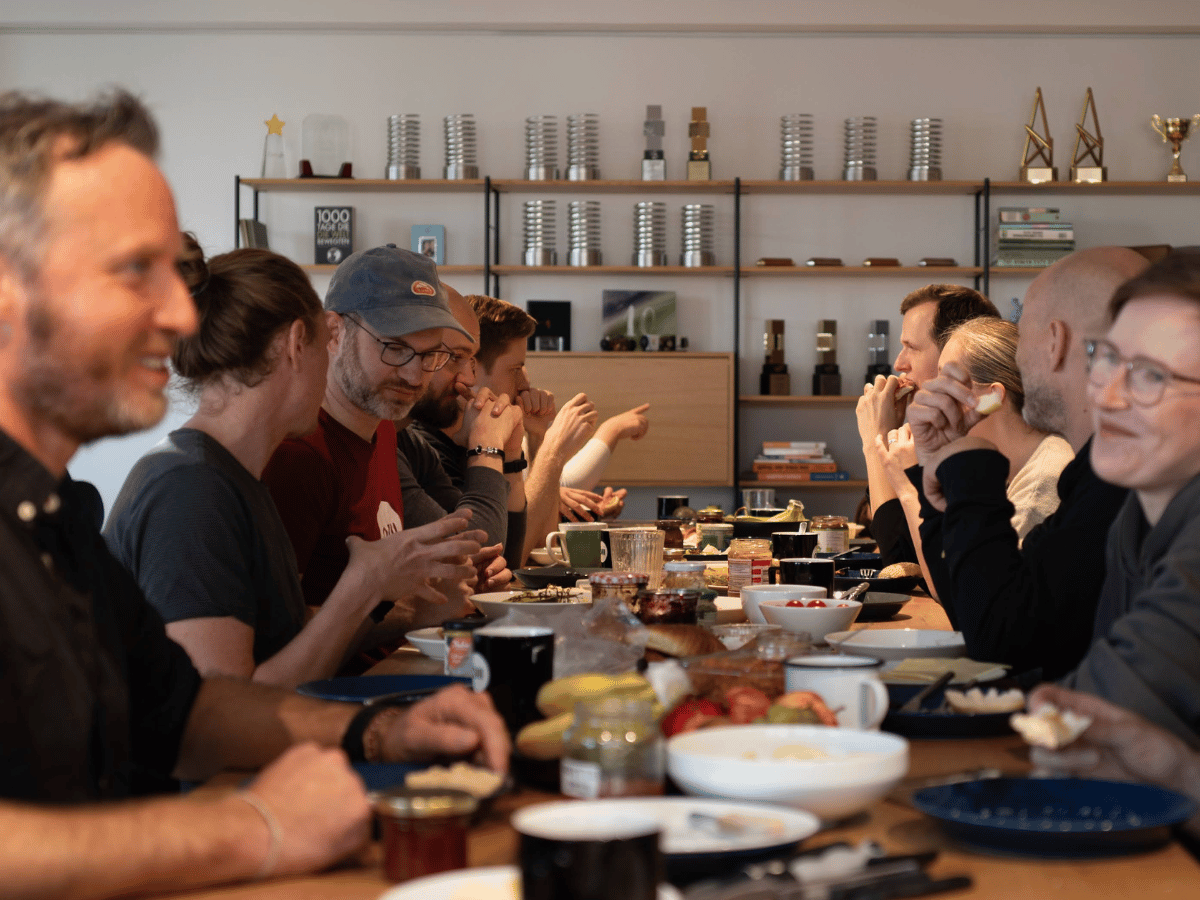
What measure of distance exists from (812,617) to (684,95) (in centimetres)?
484

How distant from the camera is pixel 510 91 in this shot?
246 inches

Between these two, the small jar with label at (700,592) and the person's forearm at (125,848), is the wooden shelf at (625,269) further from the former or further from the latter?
the person's forearm at (125,848)

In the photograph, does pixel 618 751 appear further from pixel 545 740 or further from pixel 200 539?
pixel 200 539

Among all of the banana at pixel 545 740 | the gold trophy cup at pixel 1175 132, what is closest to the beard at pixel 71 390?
the banana at pixel 545 740

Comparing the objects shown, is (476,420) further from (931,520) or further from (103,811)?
(103,811)

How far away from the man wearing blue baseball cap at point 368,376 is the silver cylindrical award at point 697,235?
3385mm

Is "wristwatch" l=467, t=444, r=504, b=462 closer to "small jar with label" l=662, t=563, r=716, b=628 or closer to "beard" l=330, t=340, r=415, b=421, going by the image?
"beard" l=330, t=340, r=415, b=421

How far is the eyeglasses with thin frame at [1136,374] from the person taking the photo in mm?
1258

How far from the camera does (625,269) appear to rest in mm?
6070

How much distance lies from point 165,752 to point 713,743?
632mm

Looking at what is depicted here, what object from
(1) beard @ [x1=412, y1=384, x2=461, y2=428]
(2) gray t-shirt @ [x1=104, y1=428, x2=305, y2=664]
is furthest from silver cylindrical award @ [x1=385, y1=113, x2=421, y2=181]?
(2) gray t-shirt @ [x1=104, y1=428, x2=305, y2=664]

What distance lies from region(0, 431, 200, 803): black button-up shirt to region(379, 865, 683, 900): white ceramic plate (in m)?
0.38

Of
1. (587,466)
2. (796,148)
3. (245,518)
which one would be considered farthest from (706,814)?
(796,148)

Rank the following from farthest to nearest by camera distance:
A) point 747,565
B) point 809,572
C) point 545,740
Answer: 1. point 747,565
2. point 809,572
3. point 545,740
